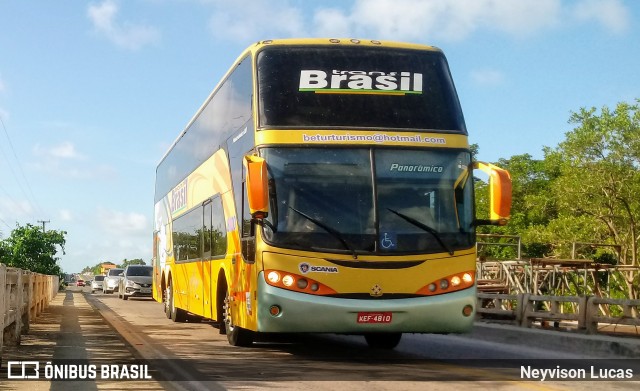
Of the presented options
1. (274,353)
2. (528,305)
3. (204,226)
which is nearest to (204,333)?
(204,226)

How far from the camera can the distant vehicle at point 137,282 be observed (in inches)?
1722

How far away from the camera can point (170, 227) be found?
77.6 ft

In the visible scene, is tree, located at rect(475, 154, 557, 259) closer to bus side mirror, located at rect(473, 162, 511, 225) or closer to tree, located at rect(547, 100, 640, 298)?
tree, located at rect(547, 100, 640, 298)

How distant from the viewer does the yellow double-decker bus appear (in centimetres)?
1148

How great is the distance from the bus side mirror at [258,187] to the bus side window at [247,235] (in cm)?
108

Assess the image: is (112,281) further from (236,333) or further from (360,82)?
(360,82)

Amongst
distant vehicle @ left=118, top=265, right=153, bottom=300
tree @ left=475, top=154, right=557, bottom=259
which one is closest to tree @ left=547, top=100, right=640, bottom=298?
tree @ left=475, top=154, right=557, bottom=259

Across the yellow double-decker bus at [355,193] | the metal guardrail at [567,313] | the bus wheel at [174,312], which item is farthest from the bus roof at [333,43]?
the bus wheel at [174,312]

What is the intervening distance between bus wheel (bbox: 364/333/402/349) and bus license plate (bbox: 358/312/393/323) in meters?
2.81

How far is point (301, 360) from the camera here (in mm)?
12422

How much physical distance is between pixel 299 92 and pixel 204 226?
5537 mm

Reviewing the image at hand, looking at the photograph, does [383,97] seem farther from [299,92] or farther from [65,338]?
[65,338]

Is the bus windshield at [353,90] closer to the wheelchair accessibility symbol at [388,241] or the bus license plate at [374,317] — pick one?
the wheelchair accessibility symbol at [388,241]

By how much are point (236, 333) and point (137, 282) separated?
30.9 m
